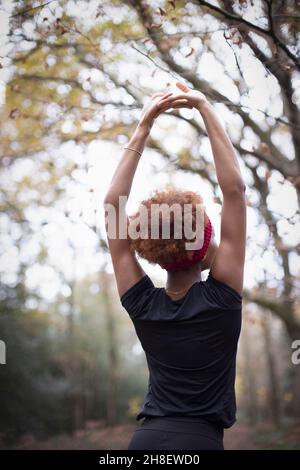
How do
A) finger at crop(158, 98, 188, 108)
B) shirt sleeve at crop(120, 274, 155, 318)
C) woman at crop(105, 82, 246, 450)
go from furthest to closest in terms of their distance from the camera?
finger at crop(158, 98, 188, 108)
shirt sleeve at crop(120, 274, 155, 318)
woman at crop(105, 82, 246, 450)

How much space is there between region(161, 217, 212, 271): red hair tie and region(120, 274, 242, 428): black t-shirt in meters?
0.08

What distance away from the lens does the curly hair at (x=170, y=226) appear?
5.27 feet

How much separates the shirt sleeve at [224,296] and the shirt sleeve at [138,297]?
0.83ft

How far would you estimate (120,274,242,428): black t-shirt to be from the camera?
1573 millimetres

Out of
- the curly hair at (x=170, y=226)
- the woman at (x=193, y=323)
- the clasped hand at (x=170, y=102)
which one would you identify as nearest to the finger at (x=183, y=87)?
the clasped hand at (x=170, y=102)

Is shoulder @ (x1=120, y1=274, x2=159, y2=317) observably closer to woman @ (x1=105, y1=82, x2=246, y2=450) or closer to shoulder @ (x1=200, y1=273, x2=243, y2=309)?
woman @ (x1=105, y1=82, x2=246, y2=450)

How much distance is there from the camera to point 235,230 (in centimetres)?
158

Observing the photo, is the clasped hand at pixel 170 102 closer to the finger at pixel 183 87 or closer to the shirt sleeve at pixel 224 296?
the finger at pixel 183 87

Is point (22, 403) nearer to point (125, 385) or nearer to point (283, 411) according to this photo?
point (125, 385)

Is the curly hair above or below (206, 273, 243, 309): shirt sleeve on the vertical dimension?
above

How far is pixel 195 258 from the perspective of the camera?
1672 mm

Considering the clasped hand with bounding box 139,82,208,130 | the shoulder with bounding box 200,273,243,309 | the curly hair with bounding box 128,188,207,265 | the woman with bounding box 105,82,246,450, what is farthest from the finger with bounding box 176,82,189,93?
the shoulder with bounding box 200,273,243,309

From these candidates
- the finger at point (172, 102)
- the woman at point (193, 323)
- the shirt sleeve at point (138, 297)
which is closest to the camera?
the woman at point (193, 323)

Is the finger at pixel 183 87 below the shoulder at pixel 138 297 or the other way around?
the other way around
